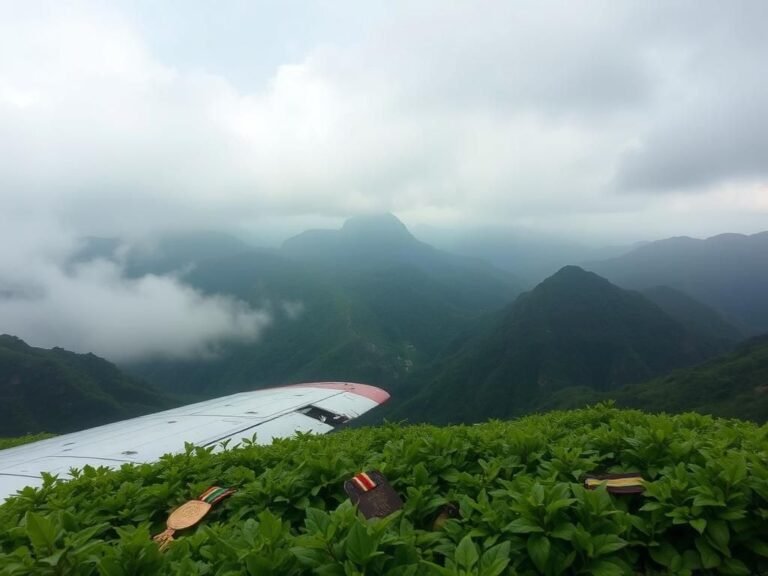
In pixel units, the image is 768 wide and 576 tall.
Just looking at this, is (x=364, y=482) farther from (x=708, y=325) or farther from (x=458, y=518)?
(x=708, y=325)

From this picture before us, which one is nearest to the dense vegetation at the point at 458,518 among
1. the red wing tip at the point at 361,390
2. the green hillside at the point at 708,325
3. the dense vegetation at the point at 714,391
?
the red wing tip at the point at 361,390

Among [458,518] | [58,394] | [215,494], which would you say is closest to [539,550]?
[458,518]

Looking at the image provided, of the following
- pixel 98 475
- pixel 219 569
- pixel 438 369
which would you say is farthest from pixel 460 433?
pixel 438 369

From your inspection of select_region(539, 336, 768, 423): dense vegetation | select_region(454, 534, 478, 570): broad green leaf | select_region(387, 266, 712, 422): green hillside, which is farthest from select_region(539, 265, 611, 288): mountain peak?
select_region(454, 534, 478, 570): broad green leaf

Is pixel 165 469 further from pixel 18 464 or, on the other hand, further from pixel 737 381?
pixel 737 381

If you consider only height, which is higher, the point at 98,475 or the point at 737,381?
the point at 98,475

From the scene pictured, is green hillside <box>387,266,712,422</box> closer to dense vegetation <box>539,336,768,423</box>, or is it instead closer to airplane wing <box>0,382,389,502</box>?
dense vegetation <box>539,336,768,423</box>
